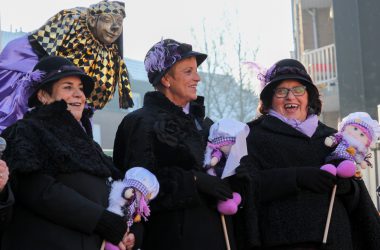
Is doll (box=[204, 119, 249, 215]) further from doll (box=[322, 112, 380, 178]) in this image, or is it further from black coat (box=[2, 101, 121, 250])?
black coat (box=[2, 101, 121, 250])

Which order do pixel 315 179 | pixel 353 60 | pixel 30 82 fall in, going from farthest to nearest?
pixel 353 60 < pixel 315 179 < pixel 30 82

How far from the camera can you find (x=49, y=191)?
400 cm

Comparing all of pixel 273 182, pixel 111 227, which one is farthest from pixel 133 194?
pixel 273 182

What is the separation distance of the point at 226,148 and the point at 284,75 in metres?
0.74

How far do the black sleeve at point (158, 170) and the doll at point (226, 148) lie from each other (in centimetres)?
23

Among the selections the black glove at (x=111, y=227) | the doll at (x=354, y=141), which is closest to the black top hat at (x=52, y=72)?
the black glove at (x=111, y=227)

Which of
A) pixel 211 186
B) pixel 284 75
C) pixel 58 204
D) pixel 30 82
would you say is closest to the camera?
pixel 58 204

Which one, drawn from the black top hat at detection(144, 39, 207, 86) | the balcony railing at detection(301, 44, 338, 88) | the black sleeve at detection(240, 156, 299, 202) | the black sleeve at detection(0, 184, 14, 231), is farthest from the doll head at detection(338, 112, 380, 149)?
the balcony railing at detection(301, 44, 338, 88)

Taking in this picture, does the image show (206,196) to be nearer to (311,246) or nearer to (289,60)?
(311,246)

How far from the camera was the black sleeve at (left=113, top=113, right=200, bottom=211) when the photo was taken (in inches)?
180

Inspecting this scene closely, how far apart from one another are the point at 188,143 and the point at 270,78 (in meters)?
0.89

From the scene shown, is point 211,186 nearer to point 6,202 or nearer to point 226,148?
point 226,148

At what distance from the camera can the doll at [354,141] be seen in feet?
16.3

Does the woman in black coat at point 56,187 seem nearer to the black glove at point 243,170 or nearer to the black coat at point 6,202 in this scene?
the black coat at point 6,202
